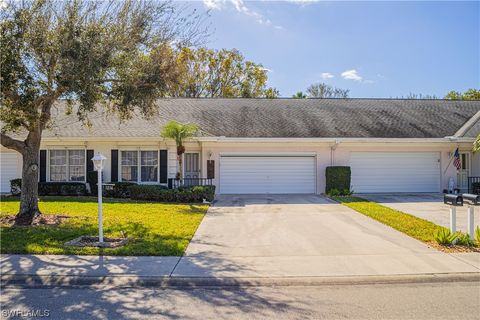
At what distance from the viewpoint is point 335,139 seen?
1772 cm

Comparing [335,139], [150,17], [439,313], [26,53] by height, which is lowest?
[439,313]

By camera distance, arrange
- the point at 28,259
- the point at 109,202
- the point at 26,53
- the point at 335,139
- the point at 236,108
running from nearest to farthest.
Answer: the point at 28,259
the point at 26,53
the point at 109,202
the point at 335,139
the point at 236,108

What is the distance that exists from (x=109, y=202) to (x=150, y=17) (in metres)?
7.76

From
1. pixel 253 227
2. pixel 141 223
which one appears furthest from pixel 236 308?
pixel 141 223

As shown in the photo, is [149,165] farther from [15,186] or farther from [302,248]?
[302,248]

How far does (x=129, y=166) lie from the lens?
704 inches

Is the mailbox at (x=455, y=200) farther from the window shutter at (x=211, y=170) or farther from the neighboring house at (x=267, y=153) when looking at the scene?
the window shutter at (x=211, y=170)

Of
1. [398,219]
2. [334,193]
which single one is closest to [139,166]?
[334,193]

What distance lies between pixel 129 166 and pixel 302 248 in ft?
39.0

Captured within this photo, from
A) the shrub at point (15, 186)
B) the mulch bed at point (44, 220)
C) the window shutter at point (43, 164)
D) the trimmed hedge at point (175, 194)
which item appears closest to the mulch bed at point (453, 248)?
the trimmed hedge at point (175, 194)

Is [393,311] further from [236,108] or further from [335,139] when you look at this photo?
[236,108]

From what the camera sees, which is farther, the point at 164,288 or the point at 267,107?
the point at 267,107

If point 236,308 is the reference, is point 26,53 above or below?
above

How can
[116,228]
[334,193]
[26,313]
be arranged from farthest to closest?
[334,193] < [116,228] < [26,313]
